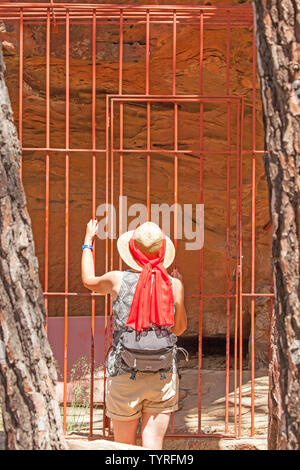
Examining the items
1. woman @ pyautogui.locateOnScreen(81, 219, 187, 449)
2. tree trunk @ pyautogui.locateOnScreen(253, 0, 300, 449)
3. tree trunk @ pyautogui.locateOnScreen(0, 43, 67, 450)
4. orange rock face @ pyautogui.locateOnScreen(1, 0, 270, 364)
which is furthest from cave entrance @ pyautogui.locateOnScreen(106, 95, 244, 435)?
tree trunk @ pyautogui.locateOnScreen(0, 43, 67, 450)

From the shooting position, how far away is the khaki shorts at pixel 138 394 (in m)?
3.28

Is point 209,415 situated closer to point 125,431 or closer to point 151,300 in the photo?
point 125,431

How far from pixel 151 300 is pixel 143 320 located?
11cm

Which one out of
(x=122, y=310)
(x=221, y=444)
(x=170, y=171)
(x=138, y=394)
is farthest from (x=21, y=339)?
(x=170, y=171)

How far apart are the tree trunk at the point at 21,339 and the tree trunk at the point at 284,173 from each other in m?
0.94

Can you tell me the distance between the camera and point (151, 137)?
6.52m

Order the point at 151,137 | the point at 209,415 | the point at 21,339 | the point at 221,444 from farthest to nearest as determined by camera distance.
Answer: the point at 151,137
the point at 209,415
the point at 221,444
the point at 21,339

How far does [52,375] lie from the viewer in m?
2.63

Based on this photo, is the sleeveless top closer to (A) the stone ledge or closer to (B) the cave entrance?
(A) the stone ledge

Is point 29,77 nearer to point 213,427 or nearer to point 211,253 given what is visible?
point 211,253

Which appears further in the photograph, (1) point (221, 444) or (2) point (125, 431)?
(1) point (221, 444)

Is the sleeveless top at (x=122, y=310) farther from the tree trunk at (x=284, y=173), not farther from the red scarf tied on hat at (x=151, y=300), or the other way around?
the tree trunk at (x=284, y=173)

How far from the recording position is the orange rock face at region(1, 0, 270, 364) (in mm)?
5367

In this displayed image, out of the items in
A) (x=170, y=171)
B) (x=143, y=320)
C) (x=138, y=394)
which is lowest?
(x=138, y=394)
